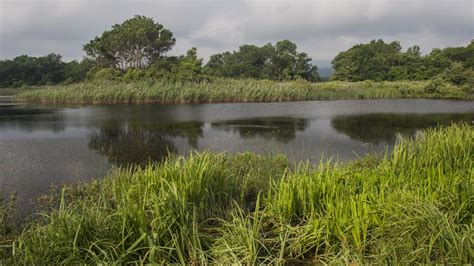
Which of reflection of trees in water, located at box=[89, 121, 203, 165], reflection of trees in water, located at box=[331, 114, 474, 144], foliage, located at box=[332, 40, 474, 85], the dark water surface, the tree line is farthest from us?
foliage, located at box=[332, 40, 474, 85]

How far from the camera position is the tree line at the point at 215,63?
137 ft

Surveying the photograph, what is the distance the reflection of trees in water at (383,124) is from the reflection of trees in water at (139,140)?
19.4ft

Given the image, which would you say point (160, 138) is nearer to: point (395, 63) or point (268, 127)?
point (268, 127)

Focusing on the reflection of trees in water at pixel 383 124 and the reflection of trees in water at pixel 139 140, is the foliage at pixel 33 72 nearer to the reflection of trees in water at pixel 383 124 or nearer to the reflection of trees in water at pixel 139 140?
the reflection of trees in water at pixel 139 140

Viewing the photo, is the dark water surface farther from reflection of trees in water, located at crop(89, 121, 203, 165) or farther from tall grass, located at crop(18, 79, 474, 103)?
tall grass, located at crop(18, 79, 474, 103)

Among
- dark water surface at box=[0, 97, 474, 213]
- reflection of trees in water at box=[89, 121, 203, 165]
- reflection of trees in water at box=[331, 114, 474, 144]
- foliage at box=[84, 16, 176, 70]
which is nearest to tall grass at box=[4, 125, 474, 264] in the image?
dark water surface at box=[0, 97, 474, 213]

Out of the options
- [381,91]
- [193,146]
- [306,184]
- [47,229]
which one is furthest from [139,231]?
[381,91]

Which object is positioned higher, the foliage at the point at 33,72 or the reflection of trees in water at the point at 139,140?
the foliage at the point at 33,72

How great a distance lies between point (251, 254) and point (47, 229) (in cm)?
221

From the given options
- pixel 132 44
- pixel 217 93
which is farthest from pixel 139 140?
pixel 132 44

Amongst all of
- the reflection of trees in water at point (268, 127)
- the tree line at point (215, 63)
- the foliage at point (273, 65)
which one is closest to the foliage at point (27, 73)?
the tree line at point (215, 63)

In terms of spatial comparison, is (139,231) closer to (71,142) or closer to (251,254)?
(251,254)

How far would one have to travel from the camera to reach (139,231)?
380 centimetres

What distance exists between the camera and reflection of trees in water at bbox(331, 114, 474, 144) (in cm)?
1293
